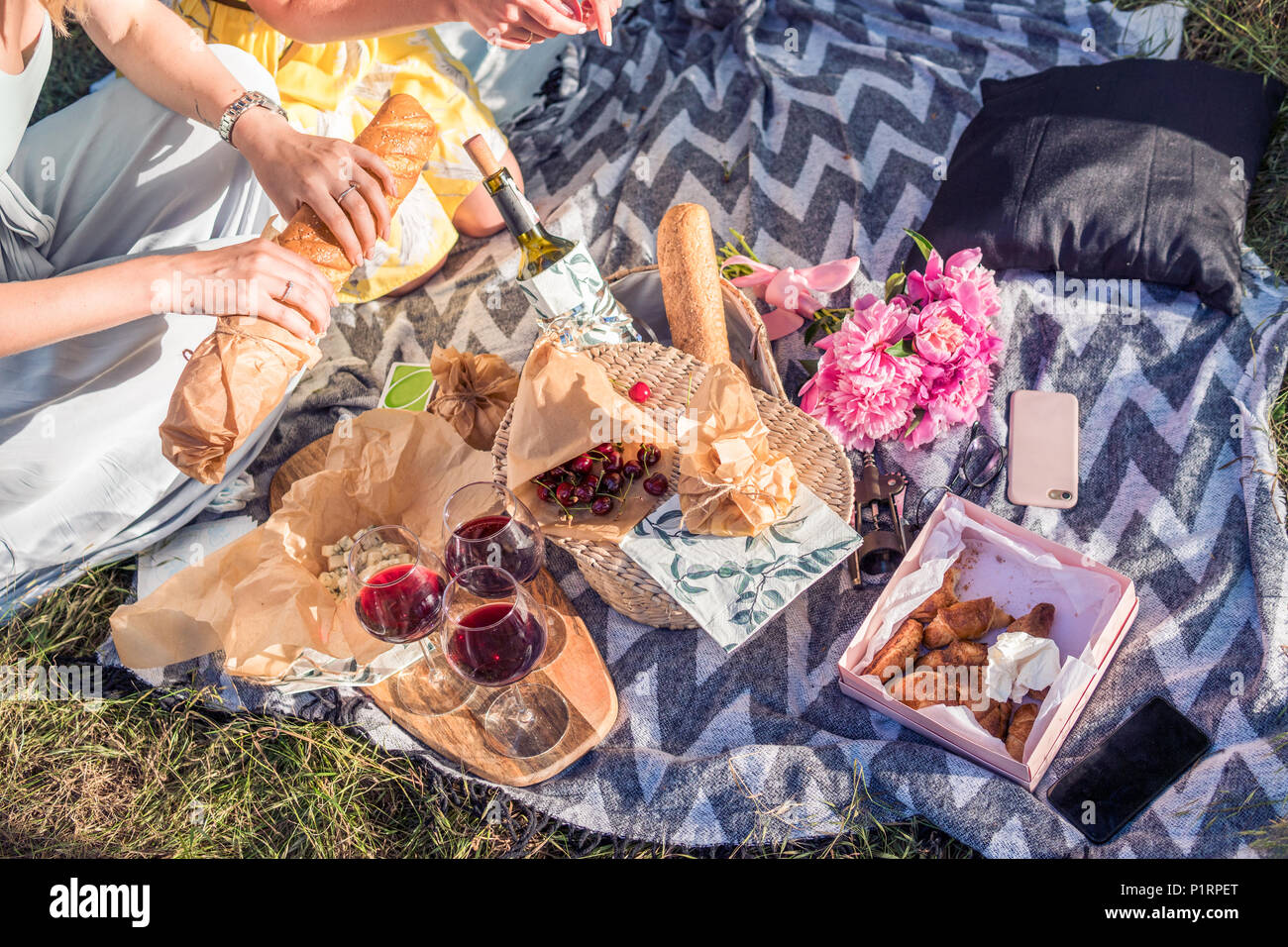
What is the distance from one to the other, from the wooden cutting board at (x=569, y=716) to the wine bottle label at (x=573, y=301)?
42 centimetres

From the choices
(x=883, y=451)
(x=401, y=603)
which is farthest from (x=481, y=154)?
(x=883, y=451)

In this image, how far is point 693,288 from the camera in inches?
59.2

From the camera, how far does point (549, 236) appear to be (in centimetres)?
164

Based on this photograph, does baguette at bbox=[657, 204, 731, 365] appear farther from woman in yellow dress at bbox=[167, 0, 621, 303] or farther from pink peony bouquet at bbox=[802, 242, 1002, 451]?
woman in yellow dress at bbox=[167, 0, 621, 303]

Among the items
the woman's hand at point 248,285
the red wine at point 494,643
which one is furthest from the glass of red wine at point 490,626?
the woman's hand at point 248,285

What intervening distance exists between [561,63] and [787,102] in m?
0.54

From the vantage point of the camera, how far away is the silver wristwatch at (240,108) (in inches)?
60.5

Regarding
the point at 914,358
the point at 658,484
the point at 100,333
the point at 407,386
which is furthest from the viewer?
the point at 407,386

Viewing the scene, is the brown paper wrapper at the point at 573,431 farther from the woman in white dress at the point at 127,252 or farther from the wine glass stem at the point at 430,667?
the woman in white dress at the point at 127,252

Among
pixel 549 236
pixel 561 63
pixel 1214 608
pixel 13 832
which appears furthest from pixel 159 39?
pixel 1214 608

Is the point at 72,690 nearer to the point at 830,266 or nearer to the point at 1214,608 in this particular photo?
the point at 830,266

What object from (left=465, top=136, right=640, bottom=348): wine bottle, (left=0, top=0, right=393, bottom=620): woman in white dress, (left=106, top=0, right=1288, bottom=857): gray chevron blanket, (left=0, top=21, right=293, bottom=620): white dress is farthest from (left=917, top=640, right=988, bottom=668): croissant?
(left=0, top=21, right=293, bottom=620): white dress

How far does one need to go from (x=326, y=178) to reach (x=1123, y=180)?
1368mm

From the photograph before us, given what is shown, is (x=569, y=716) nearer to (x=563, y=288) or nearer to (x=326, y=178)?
(x=563, y=288)
